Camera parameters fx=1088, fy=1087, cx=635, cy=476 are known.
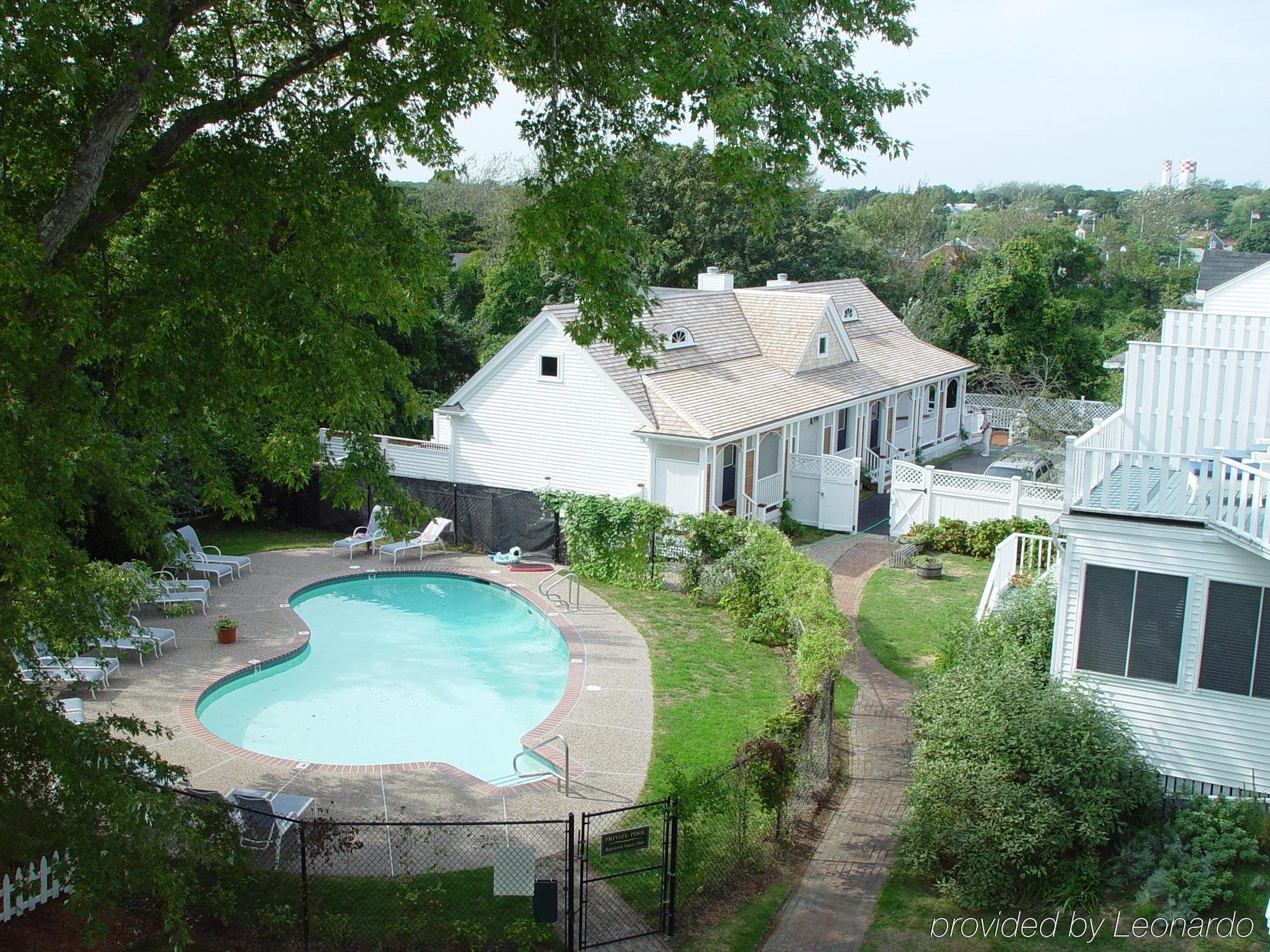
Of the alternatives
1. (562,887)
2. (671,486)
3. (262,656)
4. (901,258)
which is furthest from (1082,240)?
(562,887)

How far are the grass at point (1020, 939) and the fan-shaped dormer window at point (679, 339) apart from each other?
18872mm

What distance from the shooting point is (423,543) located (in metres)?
25.3

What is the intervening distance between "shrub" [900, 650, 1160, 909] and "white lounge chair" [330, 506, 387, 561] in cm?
1596

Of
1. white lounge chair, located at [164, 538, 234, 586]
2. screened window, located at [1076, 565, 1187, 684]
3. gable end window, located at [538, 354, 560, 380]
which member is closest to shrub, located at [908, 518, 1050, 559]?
gable end window, located at [538, 354, 560, 380]

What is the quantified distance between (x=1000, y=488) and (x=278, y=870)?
19668 mm

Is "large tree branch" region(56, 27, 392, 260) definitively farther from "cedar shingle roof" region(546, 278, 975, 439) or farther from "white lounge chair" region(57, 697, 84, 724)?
"cedar shingle roof" region(546, 278, 975, 439)

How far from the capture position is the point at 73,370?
10281 millimetres

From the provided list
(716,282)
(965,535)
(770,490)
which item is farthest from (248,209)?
(716,282)

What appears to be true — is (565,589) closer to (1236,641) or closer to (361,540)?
(361,540)

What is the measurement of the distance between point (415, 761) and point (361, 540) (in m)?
10.3

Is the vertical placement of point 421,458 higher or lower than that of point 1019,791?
higher

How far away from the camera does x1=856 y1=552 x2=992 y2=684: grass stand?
19.3 m

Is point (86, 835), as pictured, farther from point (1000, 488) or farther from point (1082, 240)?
A: point (1082, 240)

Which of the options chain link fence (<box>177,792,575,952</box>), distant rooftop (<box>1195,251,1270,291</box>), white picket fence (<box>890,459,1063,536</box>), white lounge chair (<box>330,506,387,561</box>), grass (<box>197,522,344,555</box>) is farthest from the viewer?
distant rooftop (<box>1195,251,1270,291</box>)
